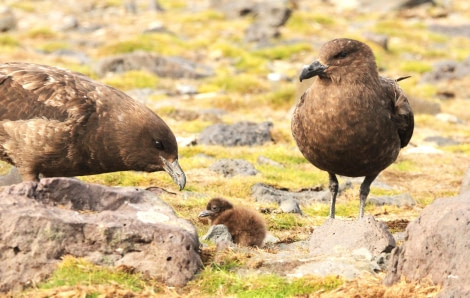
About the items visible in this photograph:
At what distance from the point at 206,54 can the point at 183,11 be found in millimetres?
15598

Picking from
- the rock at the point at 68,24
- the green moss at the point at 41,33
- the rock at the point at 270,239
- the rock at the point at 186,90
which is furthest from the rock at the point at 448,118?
the rock at the point at 68,24

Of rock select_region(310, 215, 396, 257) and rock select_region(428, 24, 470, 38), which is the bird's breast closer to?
rock select_region(310, 215, 396, 257)

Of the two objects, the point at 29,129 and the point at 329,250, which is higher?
the point at 29,129

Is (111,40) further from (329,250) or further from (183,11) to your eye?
(329,250)

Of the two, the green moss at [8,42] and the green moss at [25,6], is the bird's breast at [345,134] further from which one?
the green moss at [25,6]

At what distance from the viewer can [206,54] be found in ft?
102

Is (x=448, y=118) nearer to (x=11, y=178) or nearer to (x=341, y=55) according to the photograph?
(x=341, y=55)

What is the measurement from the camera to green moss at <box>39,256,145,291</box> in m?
6.31

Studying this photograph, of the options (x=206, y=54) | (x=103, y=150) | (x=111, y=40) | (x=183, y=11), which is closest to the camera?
(x=103, y=150)

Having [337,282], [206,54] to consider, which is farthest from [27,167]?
[206,54]

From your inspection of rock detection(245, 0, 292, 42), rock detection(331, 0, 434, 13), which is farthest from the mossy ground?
rock detection(331, 0, 434, 13)

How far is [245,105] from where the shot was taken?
2155 centimetres

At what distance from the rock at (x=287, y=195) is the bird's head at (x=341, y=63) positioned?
2913mm

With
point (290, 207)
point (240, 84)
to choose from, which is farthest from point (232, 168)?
point (240, 84)
